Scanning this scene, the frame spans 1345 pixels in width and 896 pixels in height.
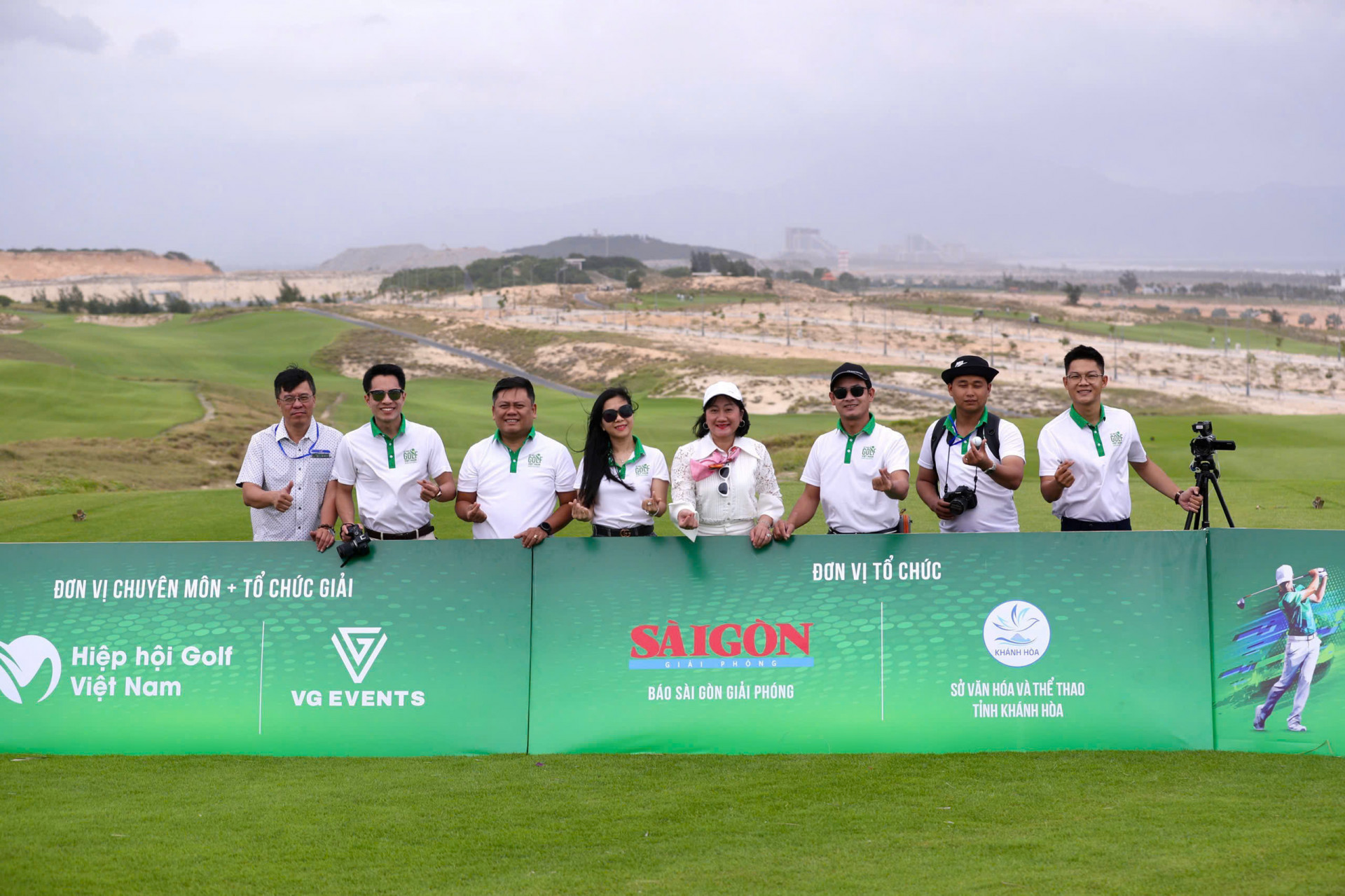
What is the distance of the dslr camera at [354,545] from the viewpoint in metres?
6.73

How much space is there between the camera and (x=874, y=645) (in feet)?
21.6

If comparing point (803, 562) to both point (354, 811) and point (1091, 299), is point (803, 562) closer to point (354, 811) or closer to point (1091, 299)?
point (354, 811)

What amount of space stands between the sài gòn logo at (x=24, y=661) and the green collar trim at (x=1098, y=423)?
20.2ft

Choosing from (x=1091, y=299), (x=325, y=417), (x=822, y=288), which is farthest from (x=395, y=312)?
(x=1091, y=299)

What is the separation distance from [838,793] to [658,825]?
3.20 feet

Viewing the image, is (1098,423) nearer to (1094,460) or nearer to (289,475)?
(1094,460)

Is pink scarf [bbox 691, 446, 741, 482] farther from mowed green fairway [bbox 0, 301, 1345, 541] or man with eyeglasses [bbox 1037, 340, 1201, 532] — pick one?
mowed green fairway [bbox 0, 301, 1345, 541]

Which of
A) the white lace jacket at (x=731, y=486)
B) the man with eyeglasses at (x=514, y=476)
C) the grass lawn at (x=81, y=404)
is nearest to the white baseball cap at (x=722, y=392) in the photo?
the white lace jacket at (x=731, y=486)

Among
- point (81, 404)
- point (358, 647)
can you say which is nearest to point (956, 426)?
point (358, 647)

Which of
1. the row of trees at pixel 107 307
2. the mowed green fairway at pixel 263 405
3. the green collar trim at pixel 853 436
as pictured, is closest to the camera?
the green collar trim at pixel 853 436

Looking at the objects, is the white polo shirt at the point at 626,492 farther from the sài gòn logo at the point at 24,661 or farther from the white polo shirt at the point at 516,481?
the sài gòn logo at the point at 24,661

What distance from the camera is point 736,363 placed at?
200 feet

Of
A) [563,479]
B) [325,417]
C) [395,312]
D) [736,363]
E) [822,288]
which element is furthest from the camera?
[822,288]

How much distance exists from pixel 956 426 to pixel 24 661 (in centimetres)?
566
